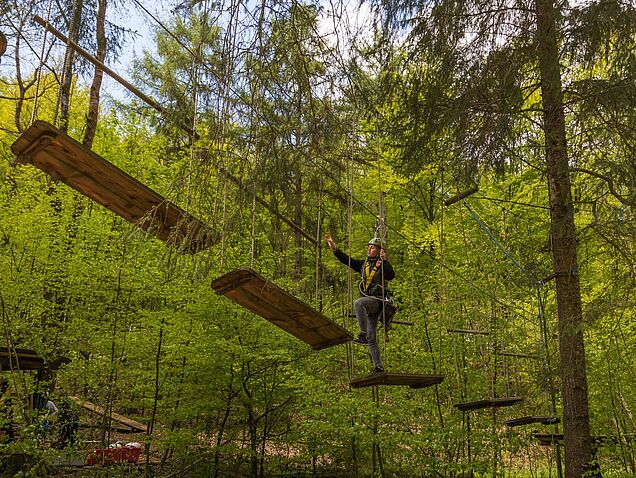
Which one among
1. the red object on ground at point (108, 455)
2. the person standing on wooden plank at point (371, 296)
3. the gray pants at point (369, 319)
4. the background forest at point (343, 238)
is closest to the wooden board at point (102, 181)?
the background forest at point (343, 238)

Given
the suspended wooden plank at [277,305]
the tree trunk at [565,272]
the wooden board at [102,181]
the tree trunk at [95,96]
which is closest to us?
the wooden board at [102,181]

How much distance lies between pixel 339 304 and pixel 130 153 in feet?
18.5

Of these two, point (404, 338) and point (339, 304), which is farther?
point (339, 304)

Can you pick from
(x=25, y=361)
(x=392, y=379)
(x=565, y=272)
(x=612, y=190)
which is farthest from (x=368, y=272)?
(x=25, y=361)

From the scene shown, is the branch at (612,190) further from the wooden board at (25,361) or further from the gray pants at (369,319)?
the wooden board at (25,361)

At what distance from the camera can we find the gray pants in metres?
6.33

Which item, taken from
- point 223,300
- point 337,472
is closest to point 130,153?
point 223,300

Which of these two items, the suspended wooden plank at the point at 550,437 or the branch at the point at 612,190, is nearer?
the branch at the point at 612,190

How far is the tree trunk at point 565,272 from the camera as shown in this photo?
5910 millimetres

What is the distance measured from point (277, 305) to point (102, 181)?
151 centimetres

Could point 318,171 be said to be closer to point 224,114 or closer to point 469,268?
point 224,114

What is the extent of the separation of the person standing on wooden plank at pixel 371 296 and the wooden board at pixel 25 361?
5.55 metres

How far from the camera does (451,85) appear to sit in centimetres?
660

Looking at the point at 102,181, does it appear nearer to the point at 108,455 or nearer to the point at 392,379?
the point at 392,379
